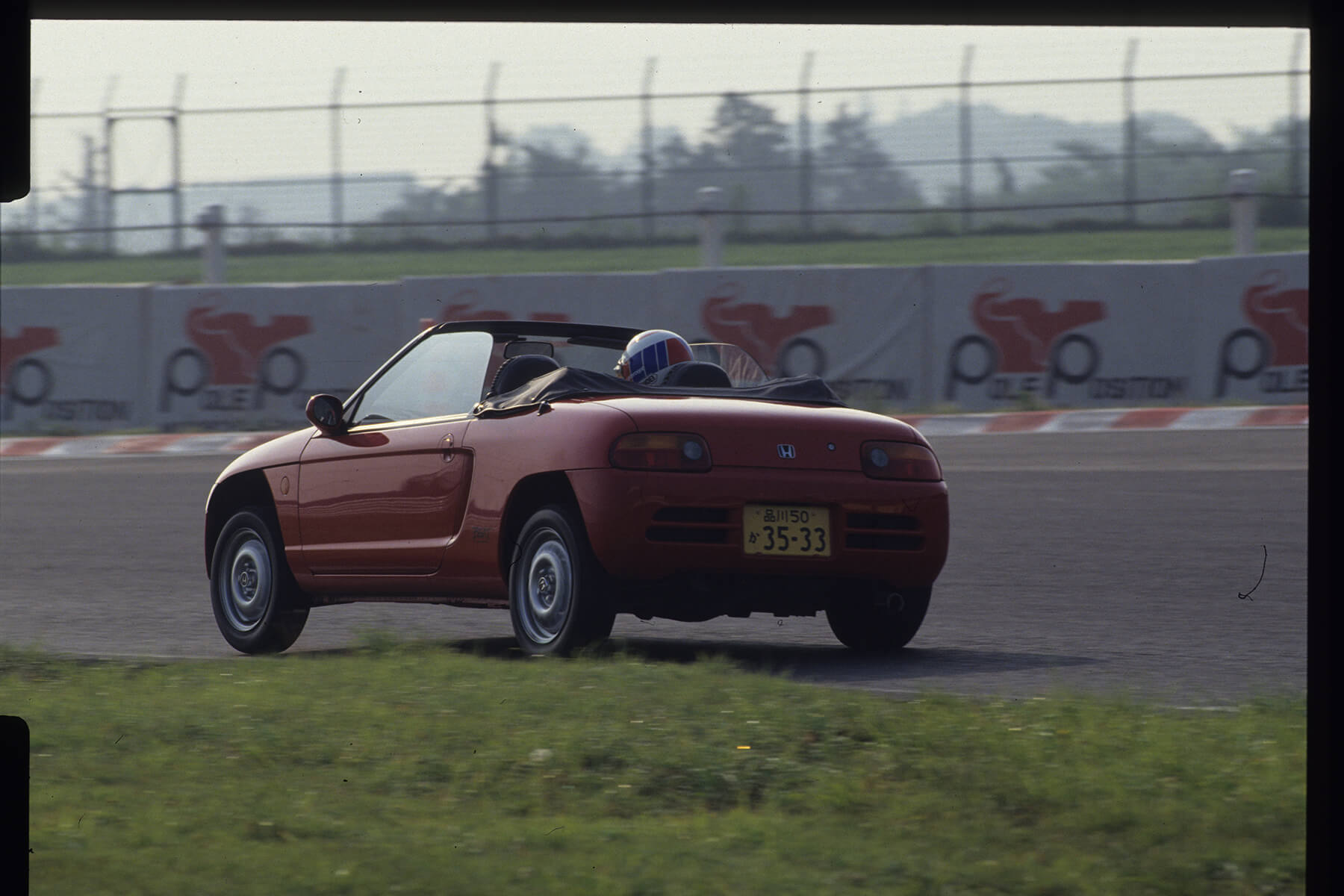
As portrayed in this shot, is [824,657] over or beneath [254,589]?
beneath

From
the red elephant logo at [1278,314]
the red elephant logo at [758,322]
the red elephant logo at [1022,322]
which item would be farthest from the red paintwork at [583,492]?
the red elephant logo at [1278,314]

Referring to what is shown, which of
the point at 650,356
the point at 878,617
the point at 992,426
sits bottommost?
the point at 878,617

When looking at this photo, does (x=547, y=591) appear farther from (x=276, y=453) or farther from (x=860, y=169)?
(x=860, y=169)

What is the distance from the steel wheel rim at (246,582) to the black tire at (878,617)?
254 cm

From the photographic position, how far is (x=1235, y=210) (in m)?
20.8

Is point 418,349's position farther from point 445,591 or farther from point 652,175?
point 652,175

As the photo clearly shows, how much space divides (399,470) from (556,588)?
114cm

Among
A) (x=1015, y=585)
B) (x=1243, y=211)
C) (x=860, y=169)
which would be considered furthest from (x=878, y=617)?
(x=860, y=169)

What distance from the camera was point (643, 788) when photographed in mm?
4867

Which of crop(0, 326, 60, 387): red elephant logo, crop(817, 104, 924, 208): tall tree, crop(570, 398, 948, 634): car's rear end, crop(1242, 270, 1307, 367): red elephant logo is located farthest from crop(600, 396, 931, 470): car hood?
crop(817, 104, 924, 208): tall tree

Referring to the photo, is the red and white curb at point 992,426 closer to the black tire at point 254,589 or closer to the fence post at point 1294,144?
the fence post at point 1294,144

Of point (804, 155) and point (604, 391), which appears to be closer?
point (604, 391)

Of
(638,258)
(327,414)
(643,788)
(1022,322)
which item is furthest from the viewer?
(638,258)

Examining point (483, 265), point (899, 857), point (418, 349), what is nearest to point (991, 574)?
point (418, 349)
